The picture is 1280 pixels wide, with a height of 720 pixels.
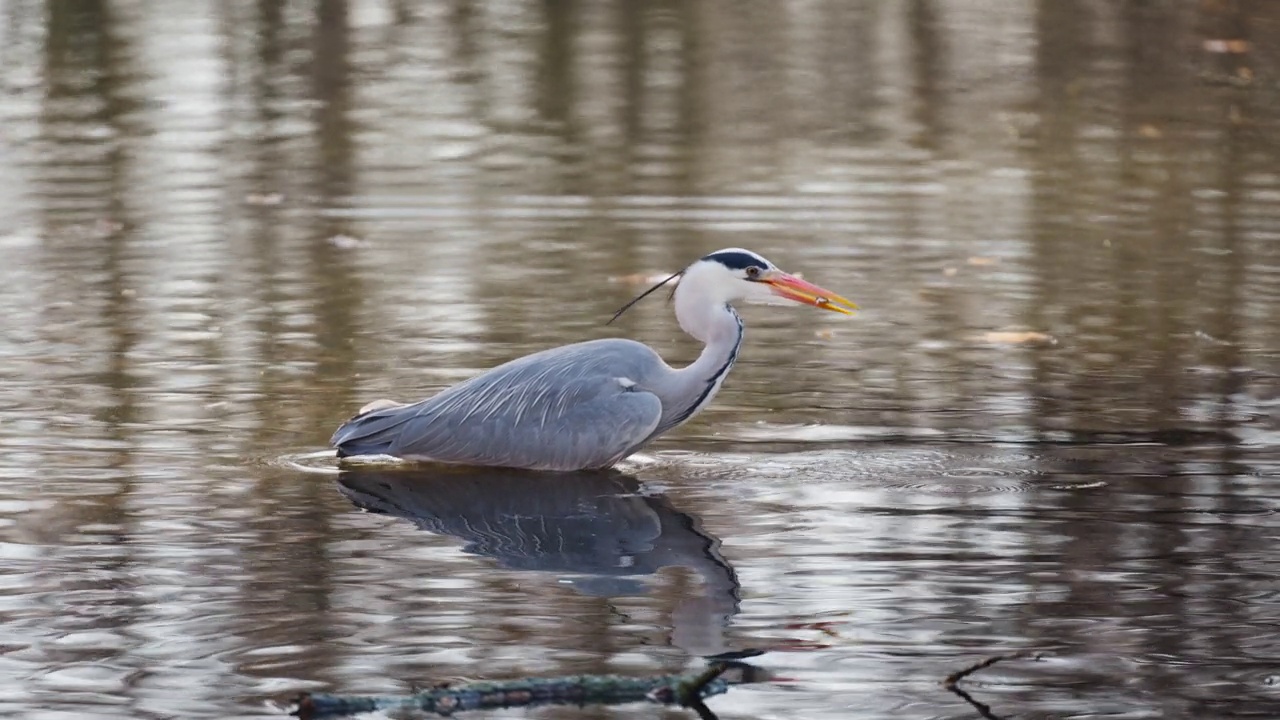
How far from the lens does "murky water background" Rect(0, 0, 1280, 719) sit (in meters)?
6.20

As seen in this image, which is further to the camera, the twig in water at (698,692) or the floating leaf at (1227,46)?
the floating leaf at (1227,46)

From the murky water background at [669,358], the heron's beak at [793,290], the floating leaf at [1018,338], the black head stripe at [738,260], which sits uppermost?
the black head stripe at [738,260]

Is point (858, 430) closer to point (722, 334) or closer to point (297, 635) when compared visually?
point (722, 334)

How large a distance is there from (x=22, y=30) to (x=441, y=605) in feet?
65.5

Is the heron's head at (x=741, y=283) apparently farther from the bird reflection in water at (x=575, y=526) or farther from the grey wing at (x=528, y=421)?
the bird reflection in water at (x=575, y=526)

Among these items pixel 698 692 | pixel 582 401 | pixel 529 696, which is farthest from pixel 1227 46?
pixel 529 696

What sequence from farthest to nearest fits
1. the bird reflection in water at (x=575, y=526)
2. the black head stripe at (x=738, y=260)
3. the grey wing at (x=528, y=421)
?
the black head stripe at (x=738, y=260), the grey wing at (x=528, y=421), the bird reflection in water at (x=575, y=526)

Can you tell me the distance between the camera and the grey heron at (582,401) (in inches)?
331

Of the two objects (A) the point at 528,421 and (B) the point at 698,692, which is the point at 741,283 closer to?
(A) the point at 528,421

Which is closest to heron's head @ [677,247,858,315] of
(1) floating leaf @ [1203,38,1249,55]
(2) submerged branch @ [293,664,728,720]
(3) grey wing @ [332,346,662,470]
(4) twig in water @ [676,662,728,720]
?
(3) grey wing @ [332,346,662,470]

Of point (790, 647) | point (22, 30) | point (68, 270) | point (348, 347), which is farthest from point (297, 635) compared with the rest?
point (22, 30)

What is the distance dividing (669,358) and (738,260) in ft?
5.97

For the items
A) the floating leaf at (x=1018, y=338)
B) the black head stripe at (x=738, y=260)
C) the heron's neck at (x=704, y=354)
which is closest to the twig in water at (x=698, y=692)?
the heron's neck at (x=704, y=354)

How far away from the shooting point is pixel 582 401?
8484 mm
